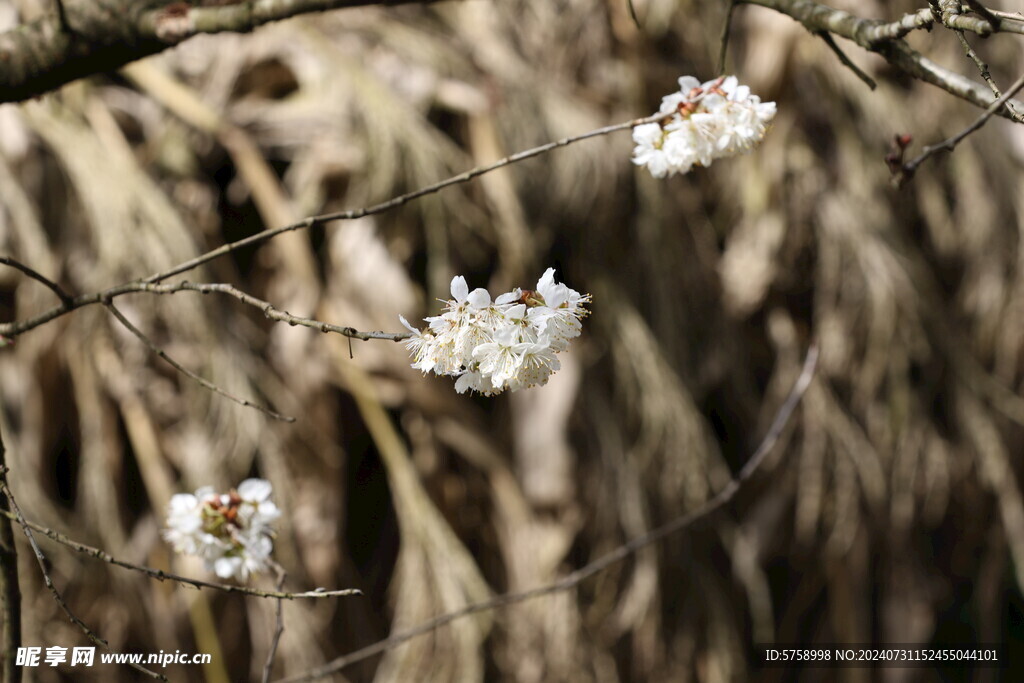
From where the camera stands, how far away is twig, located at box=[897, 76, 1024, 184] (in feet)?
1.55

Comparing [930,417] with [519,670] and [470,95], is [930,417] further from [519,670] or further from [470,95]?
[470,95]

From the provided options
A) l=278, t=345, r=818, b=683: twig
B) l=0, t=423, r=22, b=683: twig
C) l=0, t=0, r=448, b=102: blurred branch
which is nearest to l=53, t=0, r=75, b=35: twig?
l=0, t=0, r=448, b=102: blurred branch

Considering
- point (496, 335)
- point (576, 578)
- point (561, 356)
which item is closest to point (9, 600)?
point (496, 335)

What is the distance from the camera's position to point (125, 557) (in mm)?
1411

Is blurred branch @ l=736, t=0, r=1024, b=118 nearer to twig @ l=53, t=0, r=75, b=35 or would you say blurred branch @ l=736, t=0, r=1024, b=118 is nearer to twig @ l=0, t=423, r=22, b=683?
twig @ l=53, t=0, r=75, b=35

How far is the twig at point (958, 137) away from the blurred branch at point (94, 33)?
0.40 m

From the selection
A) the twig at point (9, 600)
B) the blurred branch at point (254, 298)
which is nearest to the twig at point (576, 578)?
the twig at point (9, 600)

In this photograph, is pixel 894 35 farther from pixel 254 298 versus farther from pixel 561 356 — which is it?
pixel 561 356

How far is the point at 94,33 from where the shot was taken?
0.70 meters

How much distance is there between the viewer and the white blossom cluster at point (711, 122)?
27.9 inches

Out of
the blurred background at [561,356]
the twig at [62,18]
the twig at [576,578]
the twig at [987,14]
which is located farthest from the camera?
the blurred background at [561,356]

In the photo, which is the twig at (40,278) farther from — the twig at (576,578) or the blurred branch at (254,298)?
the twig at (576,578)

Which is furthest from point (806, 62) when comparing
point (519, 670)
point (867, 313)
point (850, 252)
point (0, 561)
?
point (0, 561)

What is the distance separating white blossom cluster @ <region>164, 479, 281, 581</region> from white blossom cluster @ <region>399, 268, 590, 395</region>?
1.16 ft
